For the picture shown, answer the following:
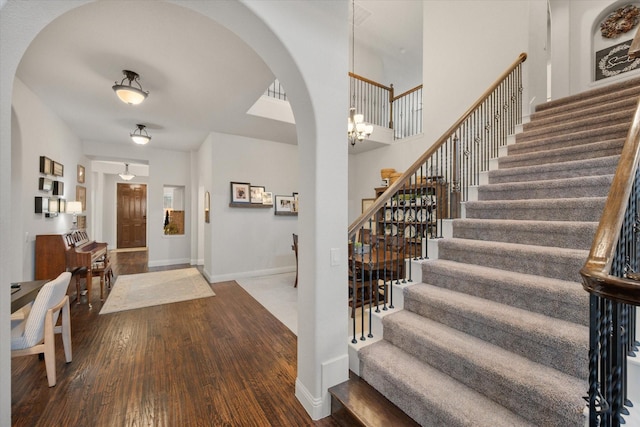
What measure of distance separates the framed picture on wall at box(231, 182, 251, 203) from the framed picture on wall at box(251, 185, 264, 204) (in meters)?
0.09

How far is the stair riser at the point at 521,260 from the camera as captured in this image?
1.85 metres

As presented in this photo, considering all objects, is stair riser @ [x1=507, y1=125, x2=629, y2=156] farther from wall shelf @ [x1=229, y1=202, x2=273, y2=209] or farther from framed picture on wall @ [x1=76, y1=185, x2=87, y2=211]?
framed picture on wall @ [x1=76, y1=185, x2=87, y2=211]

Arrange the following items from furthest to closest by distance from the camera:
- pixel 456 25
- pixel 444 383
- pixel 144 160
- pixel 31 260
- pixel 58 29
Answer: pixel 144 160 → pixel 456 25 → pixel 31 260 → pixel 58 29 → pixel 444 383

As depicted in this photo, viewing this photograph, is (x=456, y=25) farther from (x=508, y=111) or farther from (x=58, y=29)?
(x=58, y=29)

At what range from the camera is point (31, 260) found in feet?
12.6

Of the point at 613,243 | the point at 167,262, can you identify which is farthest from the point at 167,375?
the point at 167,262

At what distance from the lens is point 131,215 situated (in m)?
10.0

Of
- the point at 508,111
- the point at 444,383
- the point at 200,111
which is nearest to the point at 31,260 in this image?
the point at 200,111

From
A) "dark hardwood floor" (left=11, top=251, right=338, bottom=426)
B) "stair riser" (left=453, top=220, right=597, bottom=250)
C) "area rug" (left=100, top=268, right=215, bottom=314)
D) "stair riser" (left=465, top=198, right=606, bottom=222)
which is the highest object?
"stair riser" (left=465, top=198, right=606, bottom=222)

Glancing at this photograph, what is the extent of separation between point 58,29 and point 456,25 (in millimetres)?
6060

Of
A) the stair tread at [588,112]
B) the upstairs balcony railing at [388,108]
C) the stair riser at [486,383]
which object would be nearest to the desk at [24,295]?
the stair riser at [486,383]

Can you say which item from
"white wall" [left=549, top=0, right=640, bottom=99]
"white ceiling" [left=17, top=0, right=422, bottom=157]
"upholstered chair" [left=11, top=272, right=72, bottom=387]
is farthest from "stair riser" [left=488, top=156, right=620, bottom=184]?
"upholstered chair" [left=11, top=272, right=72, bottom=387]

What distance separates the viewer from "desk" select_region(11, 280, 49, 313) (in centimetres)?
192

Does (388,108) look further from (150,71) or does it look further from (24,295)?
(24,295)
